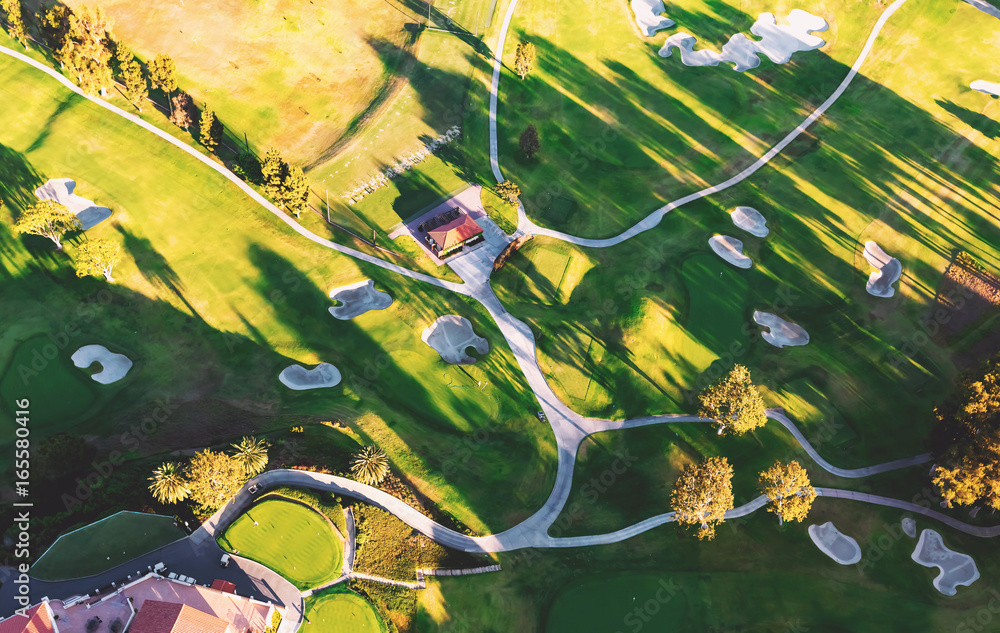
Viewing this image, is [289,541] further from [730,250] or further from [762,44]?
[762,44]

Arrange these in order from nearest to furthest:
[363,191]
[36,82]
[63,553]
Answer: [63,553] < [363,191] < [36,82]

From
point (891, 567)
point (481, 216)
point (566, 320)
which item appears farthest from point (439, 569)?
point (481, 216)

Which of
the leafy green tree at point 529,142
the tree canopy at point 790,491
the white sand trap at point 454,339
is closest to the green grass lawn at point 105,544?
the white sand trap at point 454,339

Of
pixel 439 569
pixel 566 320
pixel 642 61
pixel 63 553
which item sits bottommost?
pixel 63 553

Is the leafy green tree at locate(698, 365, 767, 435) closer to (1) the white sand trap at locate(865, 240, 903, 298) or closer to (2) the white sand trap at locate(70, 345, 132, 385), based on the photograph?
(1) the white sand trap at locate(865, 240, 903, 298)

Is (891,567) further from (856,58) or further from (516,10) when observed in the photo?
(516,10)

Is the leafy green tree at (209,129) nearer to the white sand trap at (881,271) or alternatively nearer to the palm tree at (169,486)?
the palm tree at (169,486)
